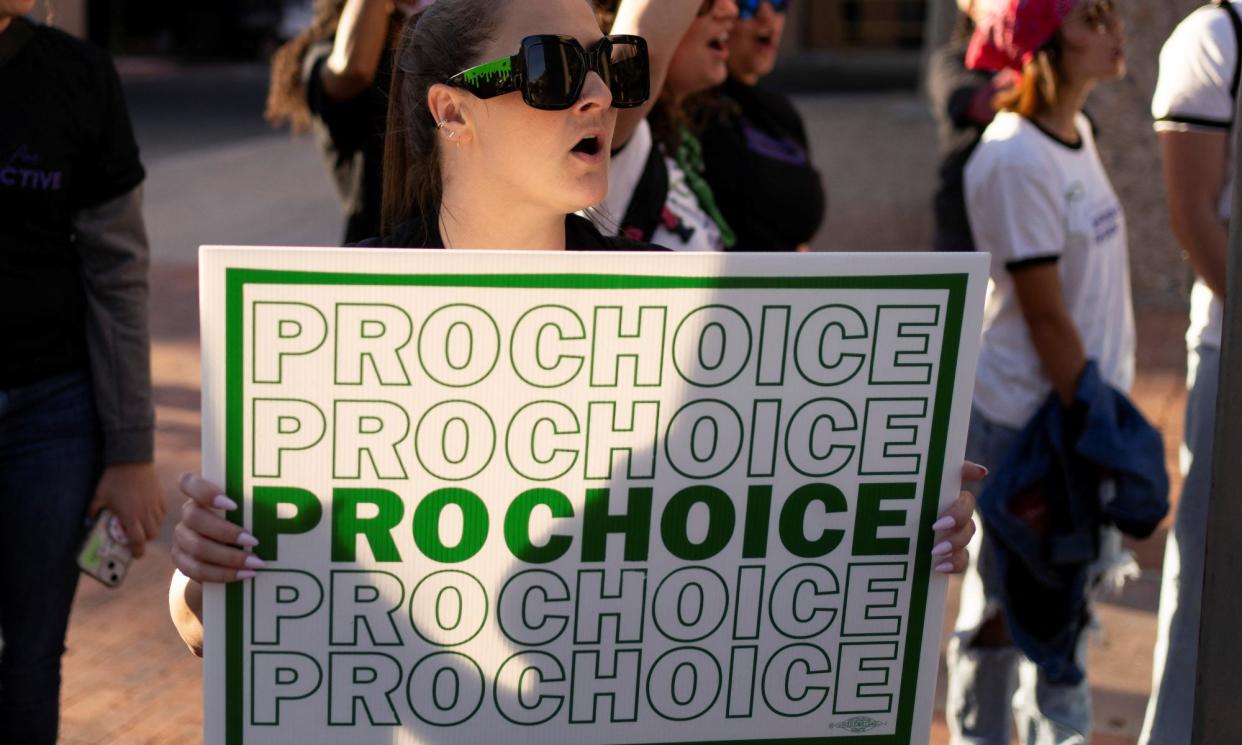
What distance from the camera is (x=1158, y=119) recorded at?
324cm

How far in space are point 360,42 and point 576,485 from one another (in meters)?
1.79

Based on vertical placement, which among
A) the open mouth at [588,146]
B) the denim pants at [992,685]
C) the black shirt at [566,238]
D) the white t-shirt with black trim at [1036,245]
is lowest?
the denim pants at [992,685]

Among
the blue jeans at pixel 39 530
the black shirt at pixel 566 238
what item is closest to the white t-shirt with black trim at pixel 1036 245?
the black shirt at pixel 566 238

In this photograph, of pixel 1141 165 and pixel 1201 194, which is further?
pixel 1141 165

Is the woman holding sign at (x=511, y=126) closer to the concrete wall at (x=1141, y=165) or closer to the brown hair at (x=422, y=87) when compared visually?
the brown hair at (x=422, y=87)

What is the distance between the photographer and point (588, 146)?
1.93 metres

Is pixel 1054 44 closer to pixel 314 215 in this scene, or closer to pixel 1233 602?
pixel 1233 602

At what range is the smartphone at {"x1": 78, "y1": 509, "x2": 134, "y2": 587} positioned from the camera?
284 cm

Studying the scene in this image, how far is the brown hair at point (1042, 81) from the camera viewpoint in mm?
3430

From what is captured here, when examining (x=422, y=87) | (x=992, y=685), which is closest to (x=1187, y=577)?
(x=992, y=685)

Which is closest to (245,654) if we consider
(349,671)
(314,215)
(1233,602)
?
(349,671)

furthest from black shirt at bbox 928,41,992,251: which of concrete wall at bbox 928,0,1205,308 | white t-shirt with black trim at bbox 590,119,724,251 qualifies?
concrete wall at bbox 928,0,1205,308

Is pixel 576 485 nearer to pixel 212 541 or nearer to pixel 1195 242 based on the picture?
pixel 212 541

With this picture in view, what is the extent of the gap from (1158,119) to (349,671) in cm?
224
